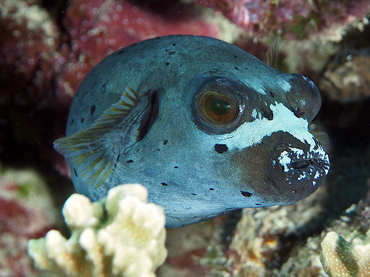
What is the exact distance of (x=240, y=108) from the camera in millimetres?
1743

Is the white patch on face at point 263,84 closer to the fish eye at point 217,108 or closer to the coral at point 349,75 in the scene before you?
the fish eye at point 217,108

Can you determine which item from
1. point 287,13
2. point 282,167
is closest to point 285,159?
point 282,167

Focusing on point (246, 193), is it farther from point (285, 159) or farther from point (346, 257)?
point (346, 257)

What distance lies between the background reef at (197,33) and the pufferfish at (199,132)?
1196mm

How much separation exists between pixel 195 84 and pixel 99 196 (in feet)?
4.26

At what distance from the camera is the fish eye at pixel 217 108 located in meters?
1.73

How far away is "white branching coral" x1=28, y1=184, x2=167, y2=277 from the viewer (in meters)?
1.69

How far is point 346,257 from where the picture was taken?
2201 millimetres

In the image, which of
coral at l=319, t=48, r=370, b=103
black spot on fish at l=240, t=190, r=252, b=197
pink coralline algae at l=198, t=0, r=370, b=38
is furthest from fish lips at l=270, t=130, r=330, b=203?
coral at l=319, t=48, r=370, b=103

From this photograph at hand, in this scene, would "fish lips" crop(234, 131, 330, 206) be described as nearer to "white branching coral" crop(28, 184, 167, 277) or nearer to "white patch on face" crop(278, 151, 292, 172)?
"white patch on face" crop(278, 151, 292, 172)

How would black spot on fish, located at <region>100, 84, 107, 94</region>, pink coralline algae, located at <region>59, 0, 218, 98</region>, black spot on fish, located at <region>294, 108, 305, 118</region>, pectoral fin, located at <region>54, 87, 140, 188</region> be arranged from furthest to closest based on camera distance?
1. pink coralline algae, located at <region>59, 0, 218, 98</region>
2. black spot on fish, located at <region>100, 84, 107, 94</region>
3. pectoral fin, located at <region>54, 87, 140, 188</region>
4. black spot on fish, located at <region>294, 108, 305, 118</region>

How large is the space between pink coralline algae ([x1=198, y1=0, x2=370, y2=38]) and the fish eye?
1.98 meters

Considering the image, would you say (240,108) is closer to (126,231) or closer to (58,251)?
(126,231)

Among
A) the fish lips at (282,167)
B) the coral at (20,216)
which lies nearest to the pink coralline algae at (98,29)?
the coral at (20,216)
